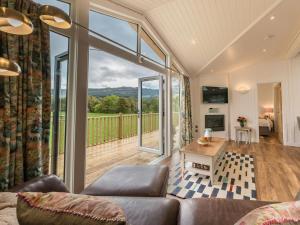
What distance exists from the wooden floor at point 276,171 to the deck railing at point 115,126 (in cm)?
161

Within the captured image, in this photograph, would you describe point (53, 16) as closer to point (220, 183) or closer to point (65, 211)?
point (65, 211)

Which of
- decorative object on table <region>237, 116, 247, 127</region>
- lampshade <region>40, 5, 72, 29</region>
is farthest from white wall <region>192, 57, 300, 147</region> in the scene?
lampshade <region>40, 5, 72, 29</region>

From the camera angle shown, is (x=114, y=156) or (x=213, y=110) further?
(x=213, y=110)

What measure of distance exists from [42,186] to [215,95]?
6008mm

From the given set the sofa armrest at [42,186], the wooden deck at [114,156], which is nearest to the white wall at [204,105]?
the wooden deck at [114,156]

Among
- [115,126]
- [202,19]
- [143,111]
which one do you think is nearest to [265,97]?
[143,111]

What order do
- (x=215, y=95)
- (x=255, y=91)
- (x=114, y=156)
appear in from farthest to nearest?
(x=215, y=95), (x=255, y=91), (x=114, y=156)

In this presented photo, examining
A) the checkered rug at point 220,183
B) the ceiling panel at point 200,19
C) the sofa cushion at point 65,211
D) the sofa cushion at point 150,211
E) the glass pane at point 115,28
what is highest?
the ceiling panel at point 200,19

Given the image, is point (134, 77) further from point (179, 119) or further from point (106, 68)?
point (179, 119)

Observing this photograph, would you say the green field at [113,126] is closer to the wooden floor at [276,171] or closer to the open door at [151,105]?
the open door at [151,105]

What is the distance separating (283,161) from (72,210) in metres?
4.43

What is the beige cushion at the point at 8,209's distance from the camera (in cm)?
69

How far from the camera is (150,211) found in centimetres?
108

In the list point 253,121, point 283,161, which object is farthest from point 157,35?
point 253,121
